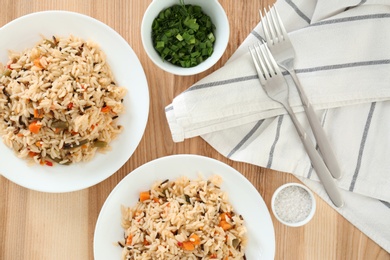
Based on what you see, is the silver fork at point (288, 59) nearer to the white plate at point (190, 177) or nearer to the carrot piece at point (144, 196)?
the white plate at point (190, 177)

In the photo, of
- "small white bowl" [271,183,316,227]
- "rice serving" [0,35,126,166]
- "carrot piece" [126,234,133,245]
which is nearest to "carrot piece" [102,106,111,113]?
"rice serving" [0,35,126,166]

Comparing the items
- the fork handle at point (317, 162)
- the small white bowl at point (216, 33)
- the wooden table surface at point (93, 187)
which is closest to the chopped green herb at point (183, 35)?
the small white bowl at point (216, 33)

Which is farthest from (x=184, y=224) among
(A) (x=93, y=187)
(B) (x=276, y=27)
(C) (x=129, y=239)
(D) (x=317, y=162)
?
(B) (x=276, y=27)

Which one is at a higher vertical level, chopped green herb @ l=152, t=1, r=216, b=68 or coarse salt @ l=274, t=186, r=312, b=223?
chopped green herb @ l=152, t=1, r=216, b=68

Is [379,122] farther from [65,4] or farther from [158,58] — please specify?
[65,4]

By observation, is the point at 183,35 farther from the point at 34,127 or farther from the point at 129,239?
the point at 129,239

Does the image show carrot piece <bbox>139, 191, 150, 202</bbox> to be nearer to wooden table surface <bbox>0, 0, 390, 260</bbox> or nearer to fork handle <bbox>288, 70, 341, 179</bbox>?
wooden table surface <bbox>0, 0, 390, 260</bbox>

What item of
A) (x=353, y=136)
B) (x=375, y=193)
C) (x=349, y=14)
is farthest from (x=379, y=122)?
(x=349, y=14)
